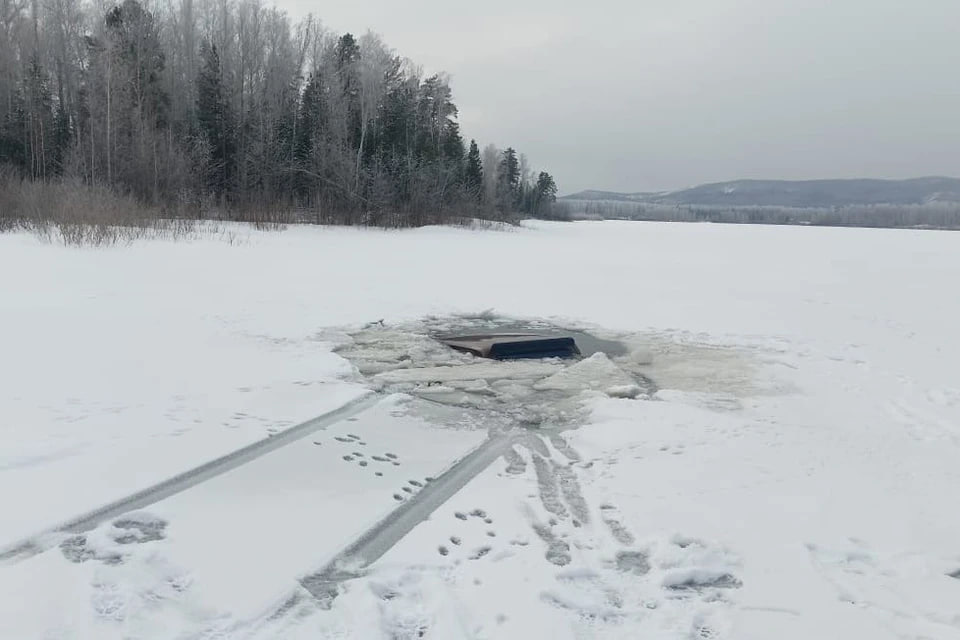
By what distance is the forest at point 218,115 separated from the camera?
2842 cm

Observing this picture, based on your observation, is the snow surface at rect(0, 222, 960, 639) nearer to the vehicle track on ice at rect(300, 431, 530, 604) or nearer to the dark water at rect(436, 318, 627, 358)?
the vehicle track on ice at rect(300, 431, 530, 604)

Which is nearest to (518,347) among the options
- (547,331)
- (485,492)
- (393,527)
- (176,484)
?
(547,331)

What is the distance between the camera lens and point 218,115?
35.3 meters

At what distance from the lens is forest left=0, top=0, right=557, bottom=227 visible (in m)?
28.4

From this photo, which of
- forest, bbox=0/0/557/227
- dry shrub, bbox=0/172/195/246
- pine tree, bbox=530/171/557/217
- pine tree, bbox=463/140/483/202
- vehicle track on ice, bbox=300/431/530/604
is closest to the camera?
vehicle track on ice, bbox=300/431/530/604

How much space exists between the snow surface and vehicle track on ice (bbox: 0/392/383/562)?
7 cm

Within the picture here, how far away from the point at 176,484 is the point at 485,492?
1.68 metres

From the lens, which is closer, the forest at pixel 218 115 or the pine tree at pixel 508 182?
the forest at pixel 218 115

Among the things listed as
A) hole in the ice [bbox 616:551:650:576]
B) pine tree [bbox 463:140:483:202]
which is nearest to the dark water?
hole in the ice [bbox 616:551:650:576]

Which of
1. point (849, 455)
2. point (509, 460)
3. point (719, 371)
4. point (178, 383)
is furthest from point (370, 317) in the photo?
point (849, 455)

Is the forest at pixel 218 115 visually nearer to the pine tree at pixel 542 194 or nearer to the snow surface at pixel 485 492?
the snow surface at pixel 485 492

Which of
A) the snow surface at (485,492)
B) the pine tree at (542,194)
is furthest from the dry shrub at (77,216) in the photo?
the pine tree at (542,194)

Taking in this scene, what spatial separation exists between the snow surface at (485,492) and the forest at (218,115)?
22714 millimetres

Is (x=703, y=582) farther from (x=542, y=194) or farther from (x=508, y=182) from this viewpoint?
(x=542, y=194)
